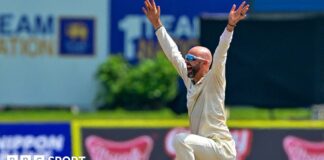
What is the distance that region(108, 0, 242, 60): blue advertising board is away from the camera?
31781 millimetres

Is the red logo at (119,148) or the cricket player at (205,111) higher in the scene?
the cricket player at (205,111)

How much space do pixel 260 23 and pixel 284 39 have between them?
426 millimetres

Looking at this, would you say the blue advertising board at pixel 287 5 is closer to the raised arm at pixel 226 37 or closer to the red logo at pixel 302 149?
the red logo at pixel 302 149

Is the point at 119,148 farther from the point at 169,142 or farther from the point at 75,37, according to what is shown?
the point at 75,37

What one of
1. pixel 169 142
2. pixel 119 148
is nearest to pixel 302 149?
pixel 169 142

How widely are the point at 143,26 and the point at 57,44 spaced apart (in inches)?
102

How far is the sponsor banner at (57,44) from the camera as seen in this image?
104 feet

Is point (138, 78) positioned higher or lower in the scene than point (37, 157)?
lower

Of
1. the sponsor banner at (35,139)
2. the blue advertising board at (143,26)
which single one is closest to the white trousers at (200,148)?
the sponsor banner at (35,139)

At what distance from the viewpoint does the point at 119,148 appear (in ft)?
46.1

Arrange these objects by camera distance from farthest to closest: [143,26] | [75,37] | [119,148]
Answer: [75,37] < [143,26] < [119,148]

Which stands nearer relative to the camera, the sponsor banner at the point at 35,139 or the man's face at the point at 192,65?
the man's face at the point at 192,65

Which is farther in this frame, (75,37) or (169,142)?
(75,37)

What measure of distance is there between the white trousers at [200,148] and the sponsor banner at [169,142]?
4.89 metres
